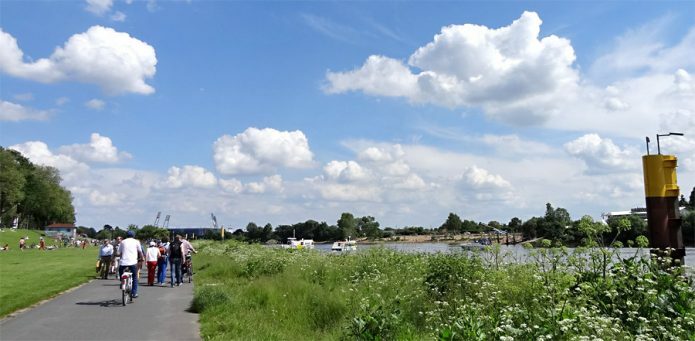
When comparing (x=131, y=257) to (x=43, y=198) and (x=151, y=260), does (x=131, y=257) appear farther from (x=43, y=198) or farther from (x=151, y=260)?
(x=43, y=198)

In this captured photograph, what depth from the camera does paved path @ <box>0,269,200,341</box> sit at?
408 inches

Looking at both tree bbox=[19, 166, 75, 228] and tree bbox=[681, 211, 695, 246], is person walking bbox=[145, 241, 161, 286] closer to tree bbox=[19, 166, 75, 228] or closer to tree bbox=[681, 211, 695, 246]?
tree bbox=[681, 211, 695, 246]

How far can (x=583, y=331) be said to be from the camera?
6168 millimetres

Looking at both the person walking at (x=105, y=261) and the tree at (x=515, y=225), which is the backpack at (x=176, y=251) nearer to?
the person walking at (x=105, y=261)

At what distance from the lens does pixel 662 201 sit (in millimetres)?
12859

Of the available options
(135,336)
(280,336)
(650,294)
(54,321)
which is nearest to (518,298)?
(650,294)

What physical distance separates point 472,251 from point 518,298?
196 inches

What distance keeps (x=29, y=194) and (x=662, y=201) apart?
12323 cm

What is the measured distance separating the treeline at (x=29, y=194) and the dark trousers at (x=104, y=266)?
266 ft

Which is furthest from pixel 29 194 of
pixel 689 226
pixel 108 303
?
pixel 689 226

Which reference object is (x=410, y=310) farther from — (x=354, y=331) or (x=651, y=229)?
(x=651, y=229)

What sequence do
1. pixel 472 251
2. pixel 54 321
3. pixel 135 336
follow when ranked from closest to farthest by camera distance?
pixel 135 336 < pixel 54 321 < pixel 472 251

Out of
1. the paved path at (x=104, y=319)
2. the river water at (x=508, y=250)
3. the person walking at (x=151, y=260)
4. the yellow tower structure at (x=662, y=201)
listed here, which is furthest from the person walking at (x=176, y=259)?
the yellow tower structure at (x=662, y=201)

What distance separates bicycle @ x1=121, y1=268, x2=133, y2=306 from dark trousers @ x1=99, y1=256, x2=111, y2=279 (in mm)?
8857
